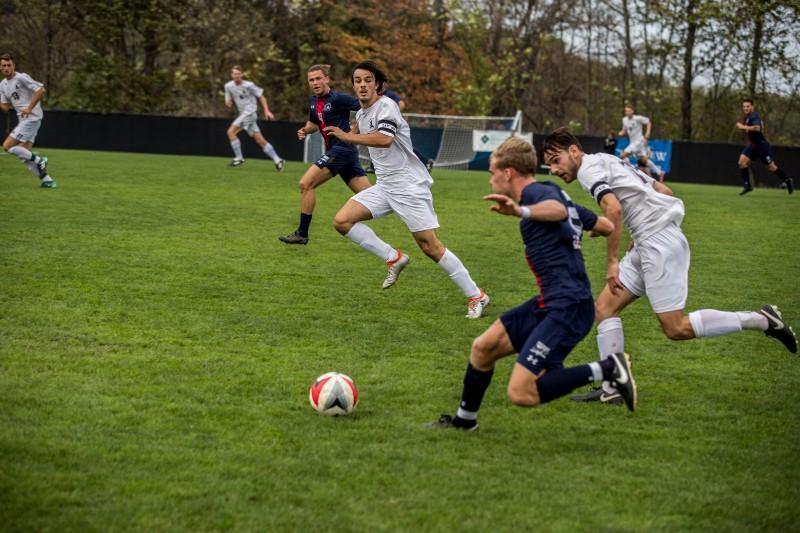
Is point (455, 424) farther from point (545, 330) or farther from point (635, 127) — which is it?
point (635, 127)

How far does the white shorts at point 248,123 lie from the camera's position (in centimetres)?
2289

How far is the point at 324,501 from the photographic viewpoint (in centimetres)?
406

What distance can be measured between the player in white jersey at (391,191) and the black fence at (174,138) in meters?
21.1

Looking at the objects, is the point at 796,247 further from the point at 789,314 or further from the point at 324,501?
the point at 324,501

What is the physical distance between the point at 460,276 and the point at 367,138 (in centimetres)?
144

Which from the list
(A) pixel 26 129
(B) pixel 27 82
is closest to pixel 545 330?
(A) pixel 26 129

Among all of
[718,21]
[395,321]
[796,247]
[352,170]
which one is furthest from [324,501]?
[718,21]

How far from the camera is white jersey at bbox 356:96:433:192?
28.7 ft

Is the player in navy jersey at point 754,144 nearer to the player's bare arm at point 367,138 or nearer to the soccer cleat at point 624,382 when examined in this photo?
the player's bare arm at point 367,138

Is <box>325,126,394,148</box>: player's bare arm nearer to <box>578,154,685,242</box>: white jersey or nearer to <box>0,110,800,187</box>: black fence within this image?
<box>578,154,685,242</box>: white jersey

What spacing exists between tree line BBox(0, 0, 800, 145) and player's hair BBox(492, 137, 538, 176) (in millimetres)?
30434

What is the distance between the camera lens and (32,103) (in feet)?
54.6

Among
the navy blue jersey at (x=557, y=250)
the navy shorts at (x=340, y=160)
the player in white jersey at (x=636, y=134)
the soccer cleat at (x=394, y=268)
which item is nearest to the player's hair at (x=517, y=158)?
the navy blue jersey at (x=557, y=250)

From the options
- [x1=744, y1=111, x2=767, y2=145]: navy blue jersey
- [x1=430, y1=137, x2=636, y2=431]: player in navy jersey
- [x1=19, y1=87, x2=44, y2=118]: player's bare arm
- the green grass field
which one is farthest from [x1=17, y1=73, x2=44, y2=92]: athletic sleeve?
[x1=744, y1=111, x2=767, y2=145]: navy blue jersey
